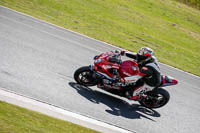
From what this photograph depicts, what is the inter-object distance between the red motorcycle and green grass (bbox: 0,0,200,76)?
6850mm

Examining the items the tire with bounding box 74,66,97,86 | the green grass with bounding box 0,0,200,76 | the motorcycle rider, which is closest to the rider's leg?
the motorcycle rider

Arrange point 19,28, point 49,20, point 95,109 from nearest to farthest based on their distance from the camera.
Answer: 1. point 95,109
2. point 19,28
3. point 49,20

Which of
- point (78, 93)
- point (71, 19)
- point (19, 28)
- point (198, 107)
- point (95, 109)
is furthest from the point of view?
point (71, 19)

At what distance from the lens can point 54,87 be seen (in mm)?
8117

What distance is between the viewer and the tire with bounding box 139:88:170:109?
848 centimetres

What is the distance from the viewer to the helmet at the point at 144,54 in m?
8.19

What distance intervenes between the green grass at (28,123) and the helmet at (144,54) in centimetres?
312

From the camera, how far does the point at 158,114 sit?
8.66 metres

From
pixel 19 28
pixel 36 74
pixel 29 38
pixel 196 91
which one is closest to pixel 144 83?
pixel 36 74

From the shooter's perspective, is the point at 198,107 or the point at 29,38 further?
the point at 29,38

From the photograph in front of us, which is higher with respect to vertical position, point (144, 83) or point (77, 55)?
point (144, 83)

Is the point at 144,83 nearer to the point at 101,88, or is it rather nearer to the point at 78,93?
the point at 101,88

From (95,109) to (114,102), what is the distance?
1.05m

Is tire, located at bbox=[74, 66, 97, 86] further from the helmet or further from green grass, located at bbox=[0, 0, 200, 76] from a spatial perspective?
green grass, located at bbox=[0, 0, 200, 76]
